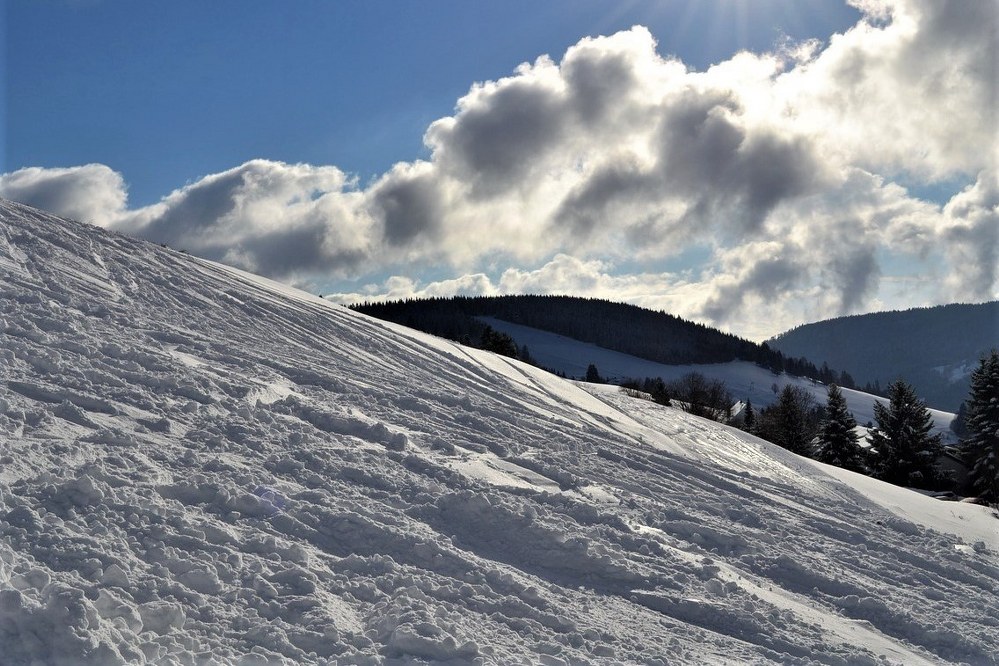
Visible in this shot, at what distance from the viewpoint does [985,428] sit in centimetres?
3566

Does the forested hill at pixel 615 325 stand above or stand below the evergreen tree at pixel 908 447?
above

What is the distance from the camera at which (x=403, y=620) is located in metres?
7.24

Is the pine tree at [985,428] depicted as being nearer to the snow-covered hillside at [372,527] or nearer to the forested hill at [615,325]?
the snow-covered hillside at [372,527]

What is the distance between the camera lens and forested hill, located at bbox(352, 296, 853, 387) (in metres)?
161

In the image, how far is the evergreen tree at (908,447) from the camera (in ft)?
125

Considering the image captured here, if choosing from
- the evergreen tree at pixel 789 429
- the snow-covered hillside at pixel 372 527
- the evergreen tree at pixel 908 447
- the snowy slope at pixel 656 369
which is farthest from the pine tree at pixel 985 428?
the snowy slope at pixel 656 369

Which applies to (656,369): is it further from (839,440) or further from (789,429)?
(839,440)

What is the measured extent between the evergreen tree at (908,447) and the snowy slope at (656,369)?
306ft

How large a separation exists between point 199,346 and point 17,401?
5089mm

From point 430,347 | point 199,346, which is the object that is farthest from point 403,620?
point 430,347

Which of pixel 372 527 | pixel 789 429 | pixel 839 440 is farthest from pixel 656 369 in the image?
pixel 372 527

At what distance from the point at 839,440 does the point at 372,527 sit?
3914cm

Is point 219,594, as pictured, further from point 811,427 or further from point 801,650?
point 811,427

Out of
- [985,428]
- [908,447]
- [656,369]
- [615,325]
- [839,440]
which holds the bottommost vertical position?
[839,440]
